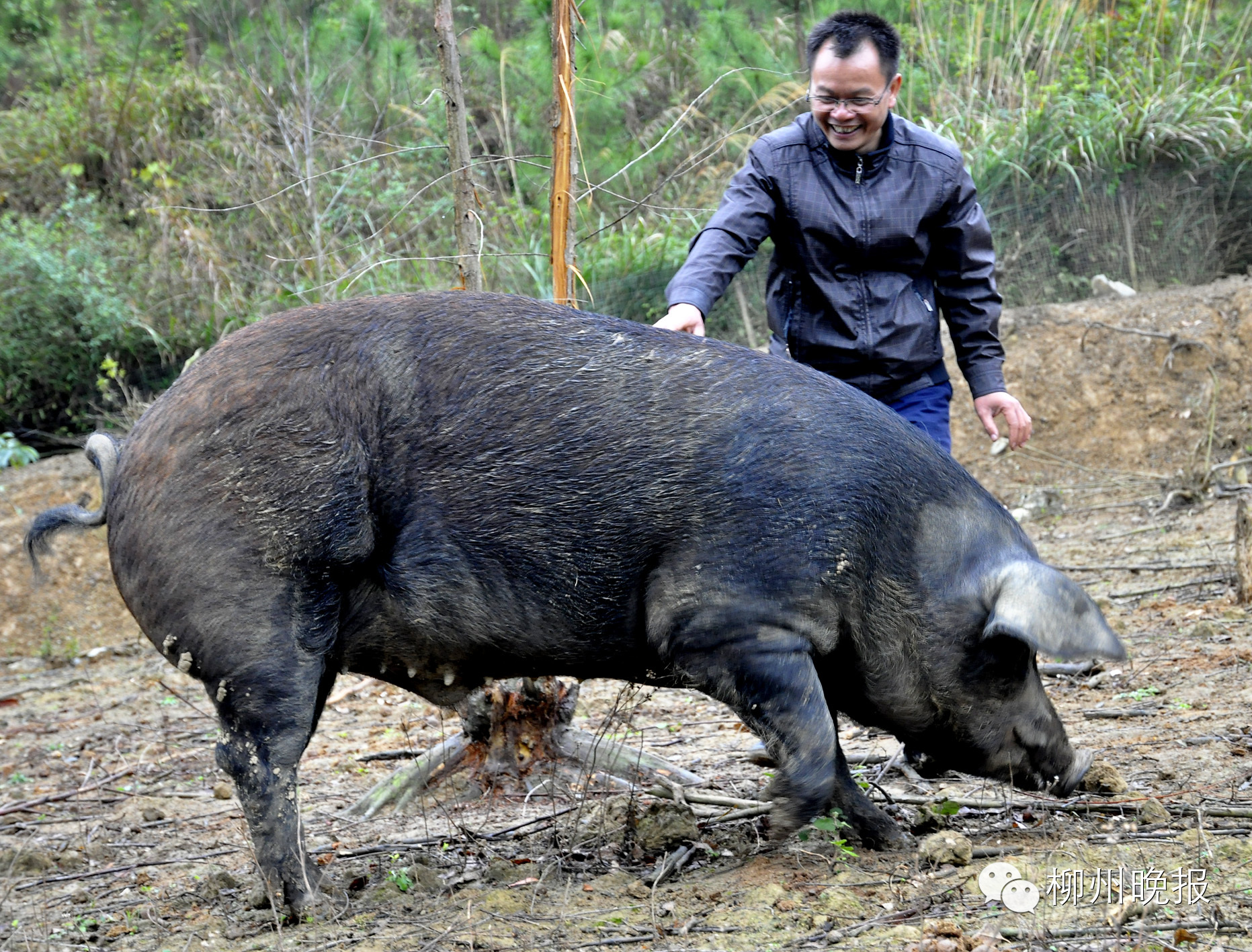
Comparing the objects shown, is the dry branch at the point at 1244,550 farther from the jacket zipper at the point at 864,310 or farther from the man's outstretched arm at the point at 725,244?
the man's outstretched arm at the point at 725,244

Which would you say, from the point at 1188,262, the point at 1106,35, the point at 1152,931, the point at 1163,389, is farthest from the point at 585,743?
the point at 1106,35

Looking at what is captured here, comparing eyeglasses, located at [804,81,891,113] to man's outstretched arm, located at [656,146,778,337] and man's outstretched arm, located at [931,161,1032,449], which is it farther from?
man's outstretched arm, located at [931,161,1032,449]

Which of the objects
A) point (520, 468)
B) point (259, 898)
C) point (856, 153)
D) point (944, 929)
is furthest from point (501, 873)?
point (856, 153)

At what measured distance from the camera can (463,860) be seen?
3457 mm

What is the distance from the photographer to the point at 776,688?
9.53 feet

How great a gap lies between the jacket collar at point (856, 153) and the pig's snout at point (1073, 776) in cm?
190

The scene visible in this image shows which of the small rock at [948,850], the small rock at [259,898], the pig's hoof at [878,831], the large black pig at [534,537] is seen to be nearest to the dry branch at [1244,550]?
the large black pig at [534,537]

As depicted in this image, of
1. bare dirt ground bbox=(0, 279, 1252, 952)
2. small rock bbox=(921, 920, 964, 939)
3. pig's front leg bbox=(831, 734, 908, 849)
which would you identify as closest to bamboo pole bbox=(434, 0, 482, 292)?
bare dirt ground bbox=(0, 279, 1252, 952)

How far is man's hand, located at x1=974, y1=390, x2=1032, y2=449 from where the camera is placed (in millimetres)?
3945

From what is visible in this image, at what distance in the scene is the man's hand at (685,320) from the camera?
11.3 ft

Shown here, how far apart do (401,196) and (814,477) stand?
7.96 m

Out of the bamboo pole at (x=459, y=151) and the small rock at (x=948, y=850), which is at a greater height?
the bamboo pole at (x=459, y=151)

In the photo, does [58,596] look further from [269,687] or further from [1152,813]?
[1152,813]

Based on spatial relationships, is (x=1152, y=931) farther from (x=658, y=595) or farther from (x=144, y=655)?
(x=144, y=655)
